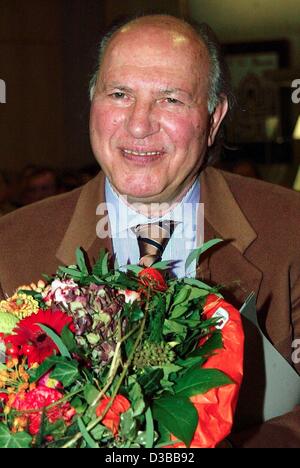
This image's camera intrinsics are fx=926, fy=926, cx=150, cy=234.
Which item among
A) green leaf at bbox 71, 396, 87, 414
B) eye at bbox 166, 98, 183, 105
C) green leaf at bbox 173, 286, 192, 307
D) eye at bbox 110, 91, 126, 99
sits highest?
eye at bbox 110, 91, 126, 99

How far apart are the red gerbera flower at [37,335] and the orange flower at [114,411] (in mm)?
141

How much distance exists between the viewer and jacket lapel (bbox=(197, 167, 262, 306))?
88.0 inches

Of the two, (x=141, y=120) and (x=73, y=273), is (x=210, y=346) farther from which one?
(x=141, y=120)

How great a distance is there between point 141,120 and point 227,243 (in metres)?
0.42

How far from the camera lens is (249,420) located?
185cm

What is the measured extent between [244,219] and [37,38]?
7618mm

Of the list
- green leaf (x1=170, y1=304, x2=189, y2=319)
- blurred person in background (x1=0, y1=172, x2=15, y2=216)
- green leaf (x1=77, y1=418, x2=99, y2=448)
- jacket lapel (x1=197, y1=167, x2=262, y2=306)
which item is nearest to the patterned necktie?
jacket lapel (x1=197, y1=167, x2=262, y2=306)

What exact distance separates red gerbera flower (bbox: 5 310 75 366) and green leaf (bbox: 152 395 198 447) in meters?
0.19

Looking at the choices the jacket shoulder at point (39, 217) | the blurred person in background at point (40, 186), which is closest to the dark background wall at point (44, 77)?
the blurred person in background at point (40, 186)

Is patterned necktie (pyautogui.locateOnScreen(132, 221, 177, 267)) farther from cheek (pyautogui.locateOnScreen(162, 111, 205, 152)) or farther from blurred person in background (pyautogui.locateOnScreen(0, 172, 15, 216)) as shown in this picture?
blurred person in background (pyautogui.locateOnScreen(0, 172, 15, 216))

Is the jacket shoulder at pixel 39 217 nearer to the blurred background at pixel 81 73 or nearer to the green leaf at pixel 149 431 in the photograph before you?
the green leaf at pixel 149 431

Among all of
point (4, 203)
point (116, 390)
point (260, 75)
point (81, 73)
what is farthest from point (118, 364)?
point (81, 73)

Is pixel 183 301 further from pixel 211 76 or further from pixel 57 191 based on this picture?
pixel 57 191

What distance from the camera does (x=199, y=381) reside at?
1.43 meters
